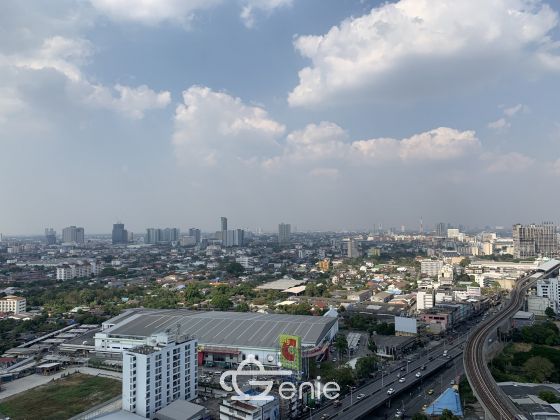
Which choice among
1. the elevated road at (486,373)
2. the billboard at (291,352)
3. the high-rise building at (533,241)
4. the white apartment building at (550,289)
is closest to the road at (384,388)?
the elevated road at (486,373)

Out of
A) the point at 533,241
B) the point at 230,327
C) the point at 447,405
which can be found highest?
the point at 533,241

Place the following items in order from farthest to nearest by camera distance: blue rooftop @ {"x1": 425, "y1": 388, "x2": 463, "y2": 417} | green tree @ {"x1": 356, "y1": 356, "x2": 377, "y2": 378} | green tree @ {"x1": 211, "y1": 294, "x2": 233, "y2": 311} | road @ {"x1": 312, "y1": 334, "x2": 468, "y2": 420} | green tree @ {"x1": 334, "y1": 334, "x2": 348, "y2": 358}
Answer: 1. green tree @ {"x1": 211, "y1": 294, "x2": 233, "y2": 311}
2. green tree @ {"x1": 334, "y1": 334, "x2": 348, "y2": 358}
3. green tree @ {"x1": 356, "y1": 356, "x2": 377, "y2": 378}
4. road @ {"x1": 312, "y1": 334, "x2": 468, "y2": 420}
5. blue rooftop @ {"x1": 425, "y1": 388, "x2": 463, "y2": 417}

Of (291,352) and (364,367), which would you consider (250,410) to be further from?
(364,367)

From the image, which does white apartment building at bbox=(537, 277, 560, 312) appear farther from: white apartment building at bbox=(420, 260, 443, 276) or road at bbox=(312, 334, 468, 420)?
white apartment building at bbox=(420, 260, 443, 276)

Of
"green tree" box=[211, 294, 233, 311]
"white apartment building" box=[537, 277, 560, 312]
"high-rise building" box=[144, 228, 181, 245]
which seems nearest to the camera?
"green tree" box=[211, 294, 233, 311]

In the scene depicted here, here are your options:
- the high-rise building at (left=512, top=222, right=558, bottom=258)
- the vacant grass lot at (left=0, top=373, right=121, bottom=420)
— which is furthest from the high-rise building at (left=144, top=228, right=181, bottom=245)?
the vacant grass lot at (left=0, top=373, right=121, bottom=420)

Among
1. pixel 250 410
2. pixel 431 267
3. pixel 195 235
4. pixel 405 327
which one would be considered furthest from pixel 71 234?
pixel 250 410

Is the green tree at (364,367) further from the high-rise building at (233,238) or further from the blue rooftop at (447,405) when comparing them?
the high-rise building at (233,238)
